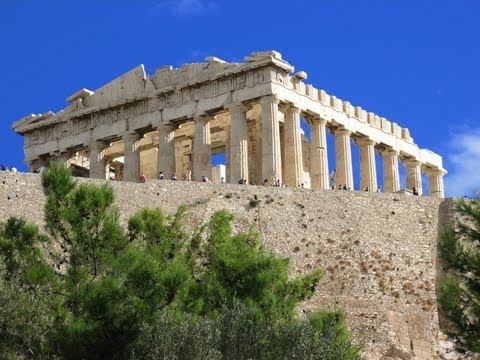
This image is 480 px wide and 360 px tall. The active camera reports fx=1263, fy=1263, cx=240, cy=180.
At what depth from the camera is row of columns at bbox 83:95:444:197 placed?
140 ft

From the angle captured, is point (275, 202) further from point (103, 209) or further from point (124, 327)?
point (124, 327)

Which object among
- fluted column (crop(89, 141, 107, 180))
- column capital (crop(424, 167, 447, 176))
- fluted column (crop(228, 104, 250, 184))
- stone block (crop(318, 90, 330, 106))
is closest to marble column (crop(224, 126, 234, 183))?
fluted column (crop(228, 104, 250, 184))

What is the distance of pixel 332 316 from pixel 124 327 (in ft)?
18.3

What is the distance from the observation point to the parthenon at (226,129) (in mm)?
43188

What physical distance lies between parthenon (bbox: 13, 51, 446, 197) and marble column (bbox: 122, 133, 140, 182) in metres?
0.04

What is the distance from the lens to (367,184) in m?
47.0

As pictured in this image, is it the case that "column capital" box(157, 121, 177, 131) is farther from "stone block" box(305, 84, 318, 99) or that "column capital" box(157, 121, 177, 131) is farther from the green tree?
the green tree

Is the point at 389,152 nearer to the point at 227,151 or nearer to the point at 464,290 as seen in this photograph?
the point at 227,151

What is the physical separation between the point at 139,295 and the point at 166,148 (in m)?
22.0

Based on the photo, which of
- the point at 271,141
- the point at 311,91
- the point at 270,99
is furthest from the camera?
the point at 311,91

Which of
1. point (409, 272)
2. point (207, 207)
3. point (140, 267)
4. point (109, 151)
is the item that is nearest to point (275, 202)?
point (207, 207)

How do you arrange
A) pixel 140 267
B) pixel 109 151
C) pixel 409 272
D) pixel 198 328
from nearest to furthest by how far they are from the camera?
1. pixel 198 328
2. pixel 140 267
3. pixel 409 272
4. pixel 109 151

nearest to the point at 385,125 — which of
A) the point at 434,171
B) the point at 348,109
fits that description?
the point at 348,109

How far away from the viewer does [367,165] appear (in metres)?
47.4
